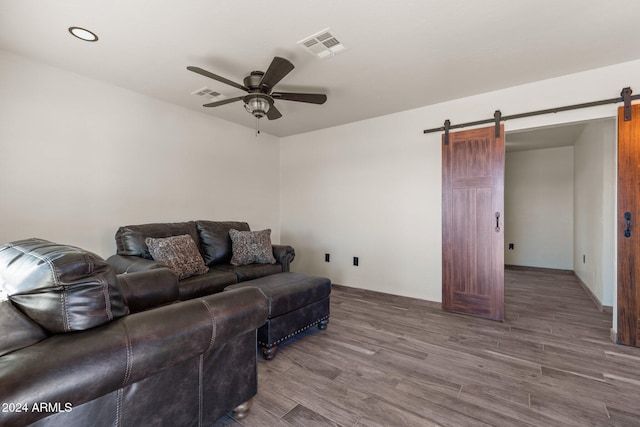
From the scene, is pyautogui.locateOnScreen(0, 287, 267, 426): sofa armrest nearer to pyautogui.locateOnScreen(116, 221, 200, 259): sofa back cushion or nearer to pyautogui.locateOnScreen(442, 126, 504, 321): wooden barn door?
pyautogui.locateOnScreen(116, 221, 200, 259): sofa back cushion

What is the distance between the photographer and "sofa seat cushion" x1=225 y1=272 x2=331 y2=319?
2381 mm

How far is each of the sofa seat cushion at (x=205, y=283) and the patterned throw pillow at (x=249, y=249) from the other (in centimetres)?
42

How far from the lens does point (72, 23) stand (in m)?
2.14

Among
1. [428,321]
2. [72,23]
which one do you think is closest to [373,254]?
[428,321]

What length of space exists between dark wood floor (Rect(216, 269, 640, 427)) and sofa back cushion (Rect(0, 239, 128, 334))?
1041 mm

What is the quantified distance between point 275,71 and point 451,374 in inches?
103

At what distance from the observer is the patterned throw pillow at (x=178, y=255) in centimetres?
284

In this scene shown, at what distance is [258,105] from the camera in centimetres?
264

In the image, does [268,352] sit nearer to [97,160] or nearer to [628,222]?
[97,160]

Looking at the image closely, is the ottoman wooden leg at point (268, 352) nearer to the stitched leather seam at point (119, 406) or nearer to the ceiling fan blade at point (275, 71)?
the stitched leather seam at point (119, 406)

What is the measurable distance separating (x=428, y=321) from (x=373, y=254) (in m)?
1.31

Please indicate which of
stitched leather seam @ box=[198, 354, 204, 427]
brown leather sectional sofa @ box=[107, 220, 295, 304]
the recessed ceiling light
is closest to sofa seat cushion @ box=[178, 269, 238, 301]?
brown leather sectional sofa @ box=[107, 220, 295, 304]

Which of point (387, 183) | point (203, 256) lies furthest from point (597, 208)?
point (203, 256)

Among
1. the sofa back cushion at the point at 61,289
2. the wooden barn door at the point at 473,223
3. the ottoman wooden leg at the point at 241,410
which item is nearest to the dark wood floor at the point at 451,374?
the ottoman wooden leg at the point at 241,410
